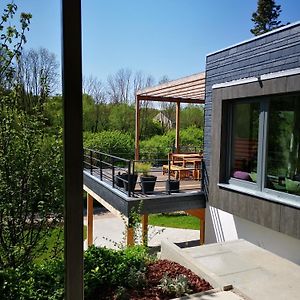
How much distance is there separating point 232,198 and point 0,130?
3960 millimetres

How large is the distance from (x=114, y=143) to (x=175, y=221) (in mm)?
3243

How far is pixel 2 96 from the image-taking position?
1.58 m

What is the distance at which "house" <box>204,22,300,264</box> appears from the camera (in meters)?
3.96

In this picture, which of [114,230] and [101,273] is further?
[114,230]

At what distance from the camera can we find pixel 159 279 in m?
→ 2.72

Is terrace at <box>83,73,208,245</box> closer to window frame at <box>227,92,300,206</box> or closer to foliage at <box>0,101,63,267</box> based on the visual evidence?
window frame at <box>227,92,300,206</box>

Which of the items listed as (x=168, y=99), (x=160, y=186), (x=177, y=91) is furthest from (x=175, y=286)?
(x=168, y=99)

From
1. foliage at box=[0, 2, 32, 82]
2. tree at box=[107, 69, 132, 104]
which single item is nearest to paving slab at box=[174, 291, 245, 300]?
foliage at box=[0, 2, 32, 82]

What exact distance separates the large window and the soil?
1.88 meters

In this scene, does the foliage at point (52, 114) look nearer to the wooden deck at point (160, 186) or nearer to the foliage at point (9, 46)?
the foliage at point (9, 46)

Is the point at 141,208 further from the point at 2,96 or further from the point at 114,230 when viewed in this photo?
the point at 2,96

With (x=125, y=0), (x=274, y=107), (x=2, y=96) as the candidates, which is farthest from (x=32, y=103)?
(x=274, y=107)

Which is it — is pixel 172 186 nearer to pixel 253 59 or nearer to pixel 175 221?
pixel 253 59

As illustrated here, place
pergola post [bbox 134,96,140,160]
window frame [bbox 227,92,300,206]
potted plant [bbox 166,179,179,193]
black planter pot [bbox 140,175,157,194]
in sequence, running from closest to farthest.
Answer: window frame [bbox 227,92,300,206] → black planter pot [bbox 140,175,157,194] → potted plant [bbox 166,179,179,193] → pergola post [bbox 134,96,140,160]
